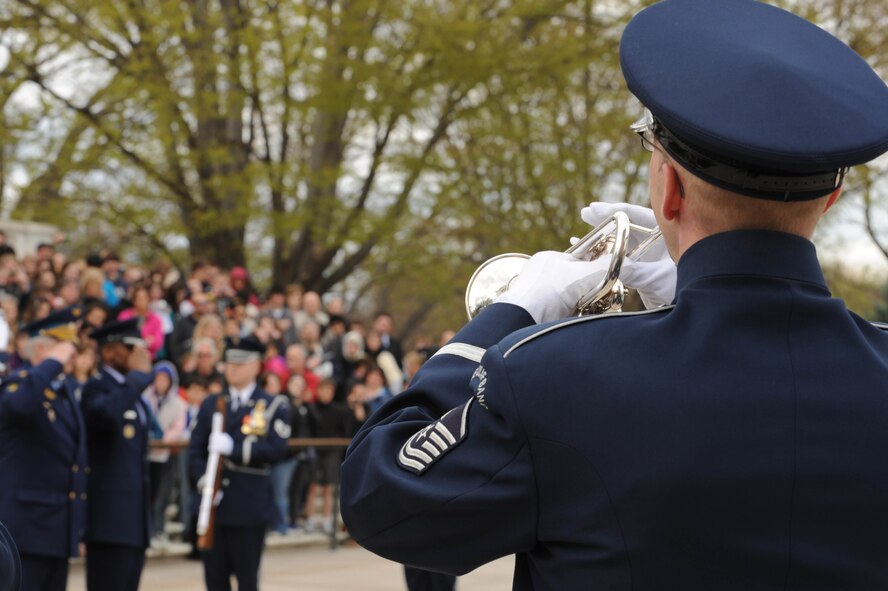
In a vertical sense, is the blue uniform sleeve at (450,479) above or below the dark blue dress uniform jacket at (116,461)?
above

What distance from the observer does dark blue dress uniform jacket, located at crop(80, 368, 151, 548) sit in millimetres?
7758

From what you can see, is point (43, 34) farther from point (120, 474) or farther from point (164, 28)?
point (120, 474)

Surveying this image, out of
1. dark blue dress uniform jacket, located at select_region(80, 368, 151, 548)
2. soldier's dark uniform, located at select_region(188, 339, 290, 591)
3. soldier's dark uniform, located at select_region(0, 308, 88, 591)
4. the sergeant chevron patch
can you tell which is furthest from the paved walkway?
the sergeant chevron patch

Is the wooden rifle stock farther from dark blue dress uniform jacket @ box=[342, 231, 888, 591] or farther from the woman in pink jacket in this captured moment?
dark blue dress uniform jacket @ box=[342, 231, 888, 591]

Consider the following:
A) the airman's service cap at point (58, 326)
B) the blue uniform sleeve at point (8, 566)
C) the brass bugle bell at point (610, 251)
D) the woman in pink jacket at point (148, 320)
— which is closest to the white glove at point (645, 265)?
the brass bugle bell at point (610, 251)

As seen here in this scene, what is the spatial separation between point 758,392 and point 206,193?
57.4 feet

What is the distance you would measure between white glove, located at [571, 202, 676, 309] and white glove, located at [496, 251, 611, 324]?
0.11 meters

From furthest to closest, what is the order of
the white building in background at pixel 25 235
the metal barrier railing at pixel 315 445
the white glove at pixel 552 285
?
the white building in background at pixel 25 235 < the metal barrier railing at pixel 315 445 < the white glove at pixel 552 285

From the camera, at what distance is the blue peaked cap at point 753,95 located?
5.45ft

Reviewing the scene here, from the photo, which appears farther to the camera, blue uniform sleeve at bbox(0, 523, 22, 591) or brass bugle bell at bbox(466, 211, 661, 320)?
blue uniform sleeve at bbox(0, 523, 22, 591)

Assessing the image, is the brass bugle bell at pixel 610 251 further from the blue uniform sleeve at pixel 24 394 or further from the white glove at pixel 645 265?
the blue uniform sleeve at pixel 24 394

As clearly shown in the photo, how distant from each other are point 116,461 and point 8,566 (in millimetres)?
5336

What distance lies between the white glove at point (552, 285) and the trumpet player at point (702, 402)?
0.18 metres

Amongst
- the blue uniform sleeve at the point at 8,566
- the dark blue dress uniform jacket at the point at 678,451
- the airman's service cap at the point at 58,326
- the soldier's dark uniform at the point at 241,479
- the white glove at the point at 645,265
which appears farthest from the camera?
the soldier's dark uniform at the point at 241,479
